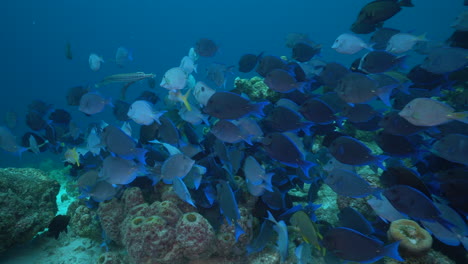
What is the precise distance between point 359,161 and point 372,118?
1260 mm

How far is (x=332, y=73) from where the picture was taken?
14.5 ft

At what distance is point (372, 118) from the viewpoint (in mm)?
3994

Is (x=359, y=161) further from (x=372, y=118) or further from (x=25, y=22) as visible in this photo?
(x=25, y=22)

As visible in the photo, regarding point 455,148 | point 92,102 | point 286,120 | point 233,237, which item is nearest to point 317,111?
point 286,120

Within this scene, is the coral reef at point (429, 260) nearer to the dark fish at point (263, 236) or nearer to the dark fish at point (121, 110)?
the dark fish at point (263, 236)

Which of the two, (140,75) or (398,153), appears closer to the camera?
(398,153)

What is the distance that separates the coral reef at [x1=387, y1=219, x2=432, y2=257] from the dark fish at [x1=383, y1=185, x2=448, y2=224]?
1.04ft

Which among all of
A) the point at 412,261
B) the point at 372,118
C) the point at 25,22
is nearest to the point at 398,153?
the point at 372,118

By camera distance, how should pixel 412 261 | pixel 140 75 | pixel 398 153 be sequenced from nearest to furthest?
pixel 412 261 < pixel 398 153 < pixel 140 75

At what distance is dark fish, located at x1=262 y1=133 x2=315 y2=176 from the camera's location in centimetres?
301

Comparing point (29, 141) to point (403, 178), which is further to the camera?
point (29, 141)

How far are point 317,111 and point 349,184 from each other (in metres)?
1.19

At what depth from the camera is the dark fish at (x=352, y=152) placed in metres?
3.07

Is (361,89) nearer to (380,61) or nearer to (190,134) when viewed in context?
(380,61)
